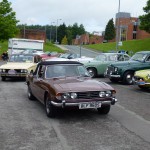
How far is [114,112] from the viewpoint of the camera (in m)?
9.12

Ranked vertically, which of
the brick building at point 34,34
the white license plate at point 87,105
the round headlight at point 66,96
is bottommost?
the white license plate at point 87,105

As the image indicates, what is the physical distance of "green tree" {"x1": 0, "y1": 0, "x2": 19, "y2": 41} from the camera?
45.7 metres

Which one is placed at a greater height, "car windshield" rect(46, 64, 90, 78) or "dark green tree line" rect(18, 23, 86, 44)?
"dark green tree line" rect(18, 23, 86, 44)

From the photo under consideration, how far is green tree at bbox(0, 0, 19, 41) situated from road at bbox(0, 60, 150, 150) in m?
36.7

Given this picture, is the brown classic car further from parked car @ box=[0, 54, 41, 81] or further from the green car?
the green car

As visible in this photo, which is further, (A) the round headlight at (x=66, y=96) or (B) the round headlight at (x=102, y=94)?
(B) the round headlight at (x=102, y=94)

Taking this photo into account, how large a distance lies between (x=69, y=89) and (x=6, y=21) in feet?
130

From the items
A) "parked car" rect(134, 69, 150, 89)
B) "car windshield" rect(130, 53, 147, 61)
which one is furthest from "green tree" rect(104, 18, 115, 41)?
"parked car" rect(134, 69, 150, 89)

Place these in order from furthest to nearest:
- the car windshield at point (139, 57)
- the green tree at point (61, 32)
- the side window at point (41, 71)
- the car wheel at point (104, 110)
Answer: the green tree at point (61, 32)
the car windshield at point (139, 57)
the side window at point (41, 71)
the car wheel at point (104, 110)

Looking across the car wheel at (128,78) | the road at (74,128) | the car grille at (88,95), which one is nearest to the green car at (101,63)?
the car wheel at (128,78)

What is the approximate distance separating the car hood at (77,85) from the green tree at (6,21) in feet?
126

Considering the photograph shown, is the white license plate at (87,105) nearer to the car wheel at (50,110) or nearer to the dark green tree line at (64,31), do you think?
the car wheel at (50,110)

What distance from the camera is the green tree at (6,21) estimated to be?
45.7 metres

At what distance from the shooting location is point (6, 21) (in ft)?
150
